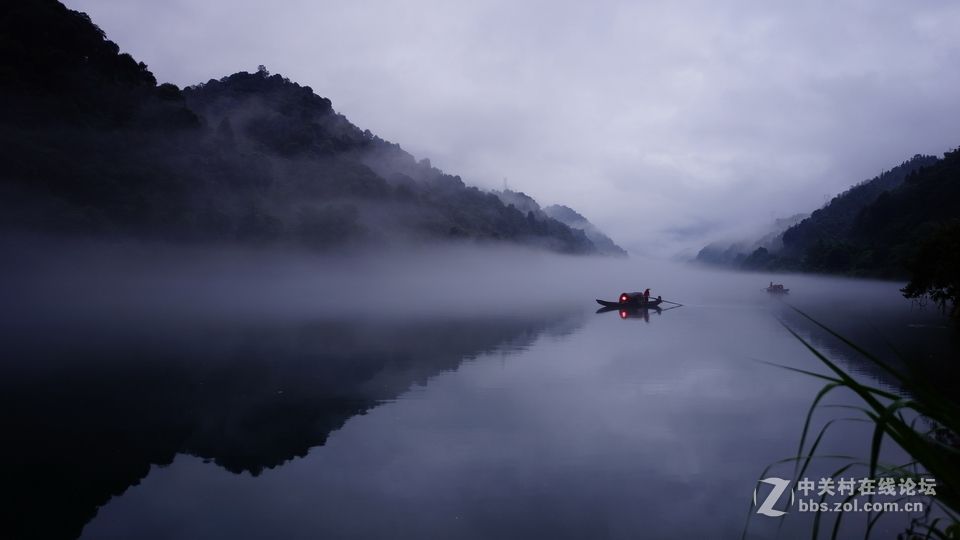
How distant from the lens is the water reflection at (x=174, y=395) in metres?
10.2

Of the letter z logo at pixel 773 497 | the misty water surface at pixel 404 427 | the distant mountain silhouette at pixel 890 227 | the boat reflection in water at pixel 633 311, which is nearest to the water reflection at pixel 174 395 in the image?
the misty water surface at pixel 404 427

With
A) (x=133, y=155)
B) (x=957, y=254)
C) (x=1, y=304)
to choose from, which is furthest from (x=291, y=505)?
(x=133, y=155)

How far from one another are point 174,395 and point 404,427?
7738mm

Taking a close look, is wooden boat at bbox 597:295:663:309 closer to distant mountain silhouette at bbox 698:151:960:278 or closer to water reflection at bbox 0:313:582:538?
water reflection at bbox 0:313:582:538

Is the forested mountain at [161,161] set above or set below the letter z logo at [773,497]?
above

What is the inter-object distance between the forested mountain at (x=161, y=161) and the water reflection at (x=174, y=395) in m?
35.3

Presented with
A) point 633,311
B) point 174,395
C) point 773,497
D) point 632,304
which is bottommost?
point 174,395

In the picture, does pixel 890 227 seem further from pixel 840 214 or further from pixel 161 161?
pixel 161 161

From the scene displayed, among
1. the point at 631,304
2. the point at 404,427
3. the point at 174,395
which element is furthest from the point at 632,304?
the point at 174,395

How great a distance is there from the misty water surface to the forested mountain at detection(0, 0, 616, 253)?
3244 centimetres

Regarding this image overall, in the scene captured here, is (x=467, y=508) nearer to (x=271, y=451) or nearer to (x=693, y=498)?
(x=693, y=498)

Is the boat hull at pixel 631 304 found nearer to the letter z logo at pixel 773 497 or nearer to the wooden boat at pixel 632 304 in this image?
the wooden boat at pixel 632 304

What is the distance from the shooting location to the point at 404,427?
1316 centimetres

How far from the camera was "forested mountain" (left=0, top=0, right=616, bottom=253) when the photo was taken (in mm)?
56750
